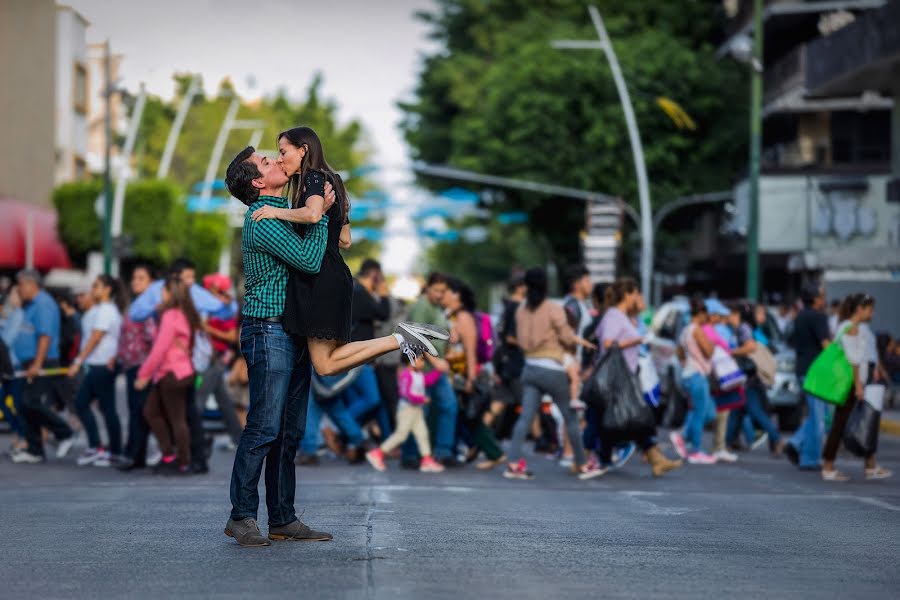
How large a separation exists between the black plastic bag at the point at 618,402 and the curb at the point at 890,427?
9.53m

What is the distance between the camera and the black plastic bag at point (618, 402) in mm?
14180

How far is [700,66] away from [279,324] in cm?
4207

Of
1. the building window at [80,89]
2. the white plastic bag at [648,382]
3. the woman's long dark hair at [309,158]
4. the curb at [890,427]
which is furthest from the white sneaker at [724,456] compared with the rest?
the building window at [80,89]

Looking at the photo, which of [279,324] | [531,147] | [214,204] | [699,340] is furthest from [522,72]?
[279,324]

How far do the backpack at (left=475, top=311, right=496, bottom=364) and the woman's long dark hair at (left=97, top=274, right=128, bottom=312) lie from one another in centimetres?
336

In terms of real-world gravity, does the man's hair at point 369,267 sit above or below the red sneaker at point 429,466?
above

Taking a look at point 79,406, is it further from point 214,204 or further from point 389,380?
point 214,204

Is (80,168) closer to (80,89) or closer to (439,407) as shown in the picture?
(80,89)

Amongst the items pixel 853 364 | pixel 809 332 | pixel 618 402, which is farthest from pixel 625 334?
pixel 809 332

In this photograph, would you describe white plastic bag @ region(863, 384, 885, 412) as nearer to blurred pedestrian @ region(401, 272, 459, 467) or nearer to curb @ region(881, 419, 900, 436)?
blurred pedestrian @ region(401, 272, 459, 467)

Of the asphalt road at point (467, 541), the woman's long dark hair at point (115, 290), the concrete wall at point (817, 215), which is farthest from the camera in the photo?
the concrete wall at point (817, 215)

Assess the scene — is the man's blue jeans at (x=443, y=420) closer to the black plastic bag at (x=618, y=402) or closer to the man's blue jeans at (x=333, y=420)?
the man's blue jeans at (x=333, y=420)

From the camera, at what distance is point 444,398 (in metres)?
15.5

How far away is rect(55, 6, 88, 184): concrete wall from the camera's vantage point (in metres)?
59.1
